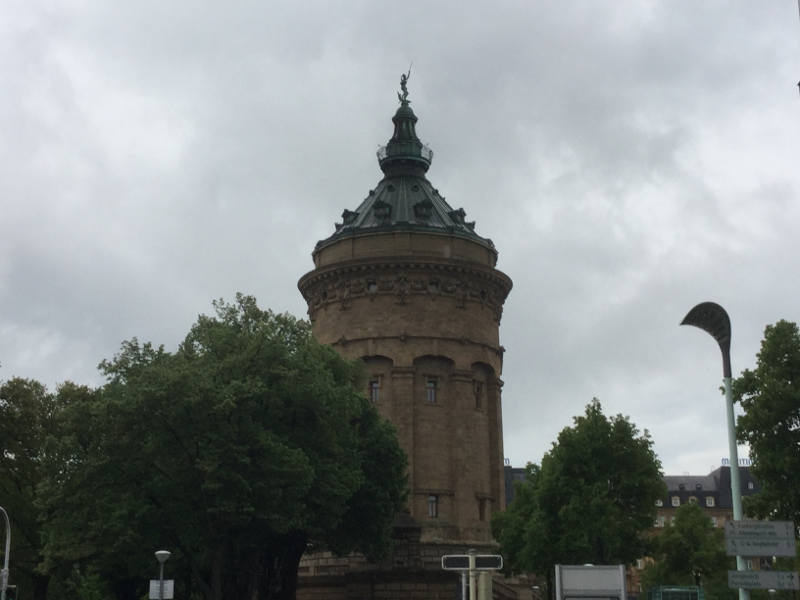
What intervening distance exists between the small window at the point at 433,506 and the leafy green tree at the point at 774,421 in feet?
88.0

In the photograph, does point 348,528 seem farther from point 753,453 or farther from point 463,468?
point 753,453

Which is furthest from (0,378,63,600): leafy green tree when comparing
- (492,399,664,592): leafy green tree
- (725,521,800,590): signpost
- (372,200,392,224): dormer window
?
(725,521,800,590): signpost

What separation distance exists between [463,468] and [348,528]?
1466 centimetres

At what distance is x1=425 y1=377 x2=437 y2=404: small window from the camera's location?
2520 inches

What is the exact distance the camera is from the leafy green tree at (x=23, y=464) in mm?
56531

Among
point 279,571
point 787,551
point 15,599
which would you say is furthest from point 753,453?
point 15,599

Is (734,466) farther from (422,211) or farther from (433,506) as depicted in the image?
(422,211)

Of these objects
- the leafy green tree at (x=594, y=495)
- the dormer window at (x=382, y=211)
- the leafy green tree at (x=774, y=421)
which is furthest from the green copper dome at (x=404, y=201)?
the leafy green tree at (x=774, y=421)

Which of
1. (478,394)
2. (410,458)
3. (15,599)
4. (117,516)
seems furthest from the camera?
(478,394)

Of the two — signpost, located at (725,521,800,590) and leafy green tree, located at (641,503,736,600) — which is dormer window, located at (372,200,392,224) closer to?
leafy green tree, located at (641,503,736,600)

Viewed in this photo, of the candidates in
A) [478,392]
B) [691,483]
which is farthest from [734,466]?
[691,483]

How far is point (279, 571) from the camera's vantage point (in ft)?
161

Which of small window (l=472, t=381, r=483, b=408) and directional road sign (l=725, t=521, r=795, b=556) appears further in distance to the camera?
small window (l=472, t=381, r=483, b=408)

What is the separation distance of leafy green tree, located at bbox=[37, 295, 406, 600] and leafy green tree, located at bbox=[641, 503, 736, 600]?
83.2ft
